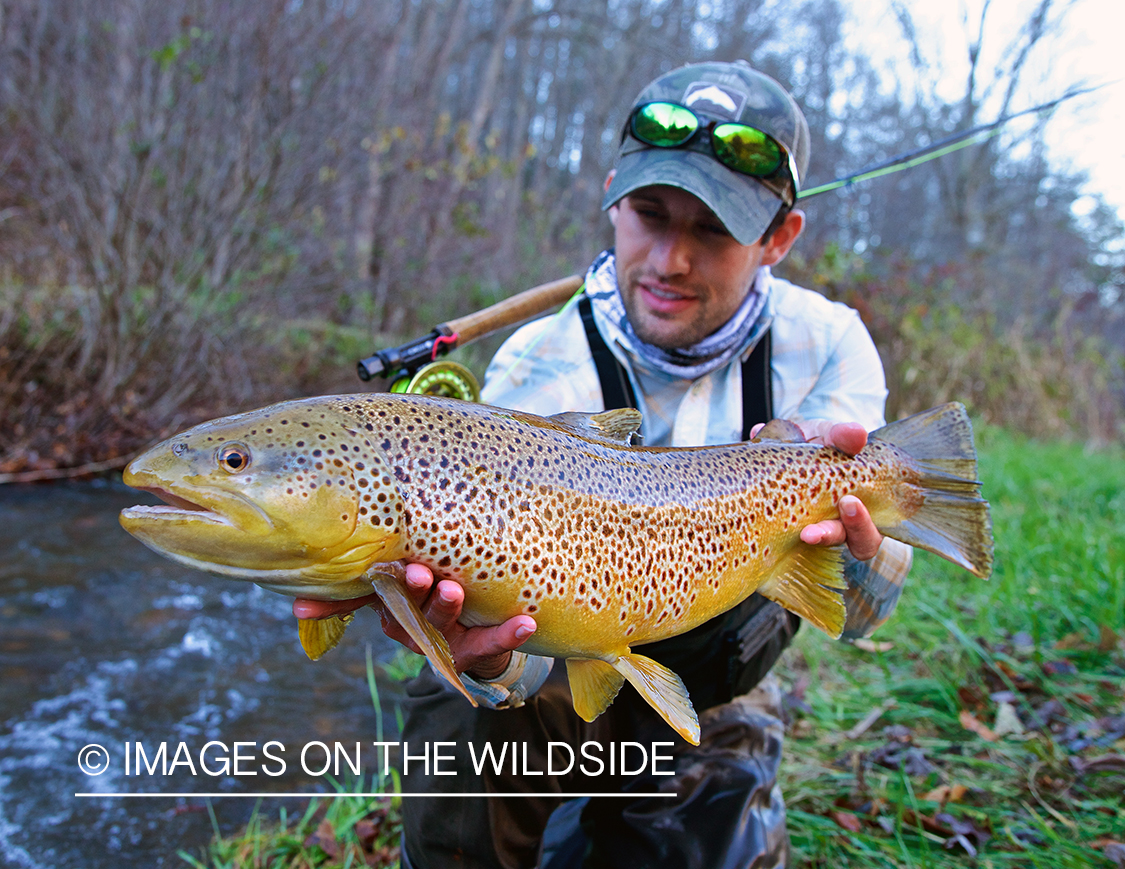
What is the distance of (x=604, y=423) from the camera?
2025mm

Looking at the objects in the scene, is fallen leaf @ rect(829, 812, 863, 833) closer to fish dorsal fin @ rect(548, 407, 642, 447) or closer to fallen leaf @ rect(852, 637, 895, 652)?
fallen leaf @ rect(852, 637, 895, 652)

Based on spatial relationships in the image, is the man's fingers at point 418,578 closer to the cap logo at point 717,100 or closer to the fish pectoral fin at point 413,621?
the fish pectoral fin at point 413,621

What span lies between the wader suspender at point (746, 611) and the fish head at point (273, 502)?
124cm

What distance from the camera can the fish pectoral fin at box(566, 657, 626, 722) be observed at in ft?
6.12

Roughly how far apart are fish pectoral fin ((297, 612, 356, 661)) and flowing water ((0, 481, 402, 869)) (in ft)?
5.44

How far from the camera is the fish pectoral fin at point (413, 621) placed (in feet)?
4.83

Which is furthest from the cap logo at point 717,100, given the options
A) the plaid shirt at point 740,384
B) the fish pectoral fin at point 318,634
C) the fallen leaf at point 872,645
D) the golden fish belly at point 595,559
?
the fallen leaf at point 872,645

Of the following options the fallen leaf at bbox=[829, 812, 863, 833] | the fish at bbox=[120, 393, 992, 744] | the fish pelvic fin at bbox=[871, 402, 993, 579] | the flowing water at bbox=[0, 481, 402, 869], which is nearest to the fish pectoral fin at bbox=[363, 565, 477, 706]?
the fish at bbox=[120, 393, 992, 744]

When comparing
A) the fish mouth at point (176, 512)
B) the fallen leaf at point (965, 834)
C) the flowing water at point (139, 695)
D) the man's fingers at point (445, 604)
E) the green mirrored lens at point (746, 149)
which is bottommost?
the flowing water at point (139, 695)

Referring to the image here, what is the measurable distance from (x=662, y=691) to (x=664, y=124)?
1826mm

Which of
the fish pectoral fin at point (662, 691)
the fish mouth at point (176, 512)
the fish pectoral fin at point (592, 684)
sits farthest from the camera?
the fish pectoral fin at point (592, 684)

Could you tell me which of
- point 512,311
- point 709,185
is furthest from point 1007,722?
point 512,311

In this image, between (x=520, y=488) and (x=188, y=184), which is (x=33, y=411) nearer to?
(x=188, y=184)

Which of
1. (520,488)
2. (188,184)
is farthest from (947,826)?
(188,184)
